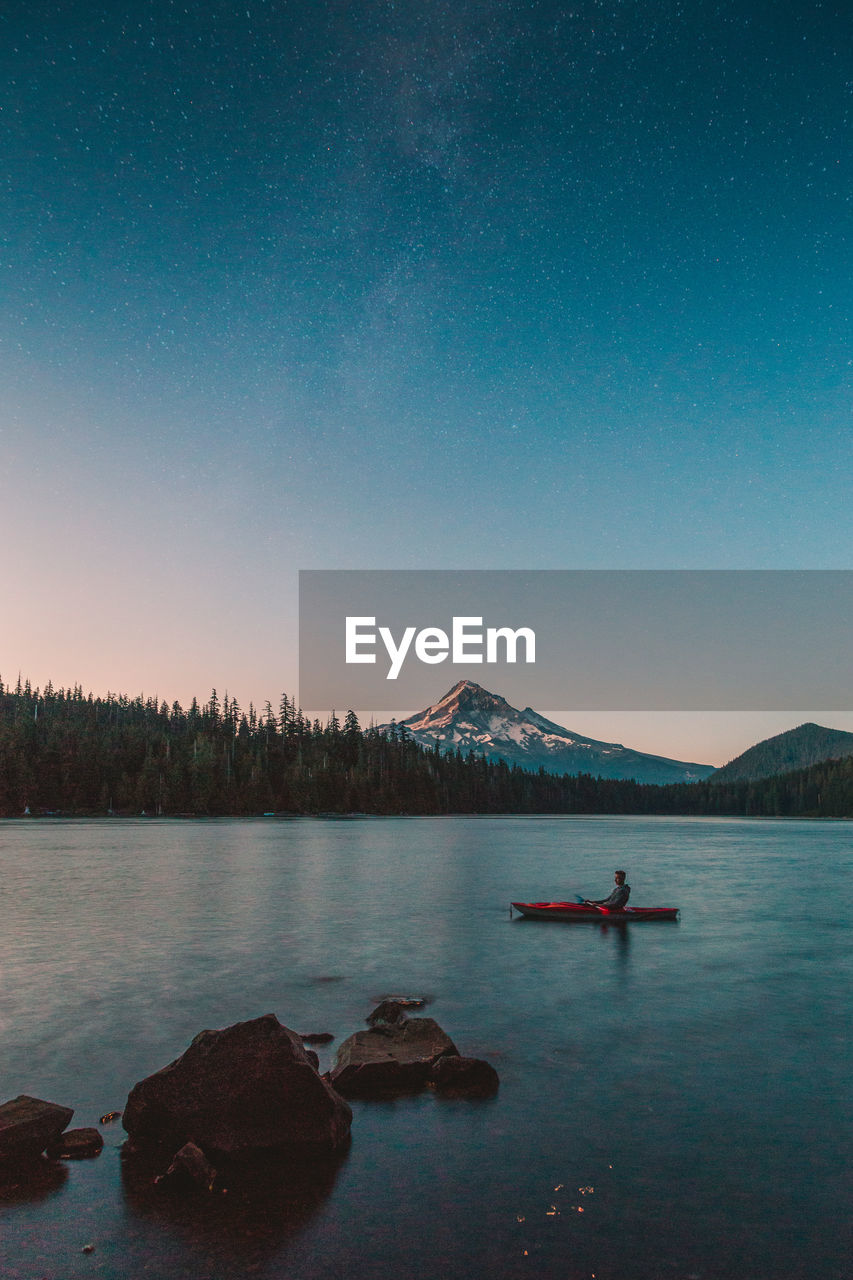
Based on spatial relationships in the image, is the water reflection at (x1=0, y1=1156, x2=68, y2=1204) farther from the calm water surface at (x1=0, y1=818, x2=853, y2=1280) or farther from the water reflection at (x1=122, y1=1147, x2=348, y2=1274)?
the water reflection at (x1=122, y1=1147, x2=348, y2=1274)

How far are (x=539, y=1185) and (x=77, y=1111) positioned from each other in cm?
780

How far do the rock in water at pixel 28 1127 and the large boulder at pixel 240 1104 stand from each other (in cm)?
96

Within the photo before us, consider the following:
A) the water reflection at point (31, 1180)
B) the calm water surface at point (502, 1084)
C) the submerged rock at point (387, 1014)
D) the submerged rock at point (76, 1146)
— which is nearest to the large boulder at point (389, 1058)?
the calm water surface at point (502, 1084)

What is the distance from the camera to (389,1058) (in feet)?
49.7

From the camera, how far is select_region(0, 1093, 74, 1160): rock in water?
11391mm

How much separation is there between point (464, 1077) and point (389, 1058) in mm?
1395

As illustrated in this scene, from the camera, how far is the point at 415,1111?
13672 mm

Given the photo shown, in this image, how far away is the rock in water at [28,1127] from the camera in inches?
448

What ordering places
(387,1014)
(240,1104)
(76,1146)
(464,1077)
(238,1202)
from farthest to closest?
(387,1014), (464,1077), (240,1104), (76,1146), (238,1202)

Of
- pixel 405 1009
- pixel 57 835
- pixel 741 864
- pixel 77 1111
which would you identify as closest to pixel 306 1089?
pixel 77 1111

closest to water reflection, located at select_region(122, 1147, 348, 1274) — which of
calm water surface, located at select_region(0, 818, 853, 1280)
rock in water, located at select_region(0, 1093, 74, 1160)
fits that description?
calm water surface, located at select_region(0, 818, 853, 1280)

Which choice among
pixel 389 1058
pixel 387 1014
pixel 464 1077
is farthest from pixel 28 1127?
pixel 387 1014

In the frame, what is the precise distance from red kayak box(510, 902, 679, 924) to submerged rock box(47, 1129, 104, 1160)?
27.7m

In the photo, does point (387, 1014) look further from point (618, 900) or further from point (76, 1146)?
point (618, 900)
